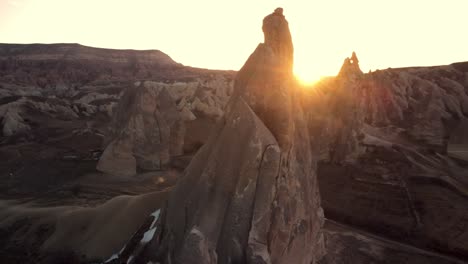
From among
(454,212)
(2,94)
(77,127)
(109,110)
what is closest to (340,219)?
(454,212)

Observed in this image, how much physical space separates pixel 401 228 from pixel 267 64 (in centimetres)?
1300

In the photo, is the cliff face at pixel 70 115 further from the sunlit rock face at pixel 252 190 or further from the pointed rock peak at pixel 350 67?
the sunlit rock face at pixel 252 190

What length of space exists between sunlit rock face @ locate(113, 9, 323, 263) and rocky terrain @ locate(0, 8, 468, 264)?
0.04 meters

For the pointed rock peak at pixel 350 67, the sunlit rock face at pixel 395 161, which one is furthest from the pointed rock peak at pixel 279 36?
the pointed rock peak at pixel 350 67

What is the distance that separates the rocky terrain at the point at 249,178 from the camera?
10.9m

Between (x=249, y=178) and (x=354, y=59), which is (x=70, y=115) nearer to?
(x=354, y=59)

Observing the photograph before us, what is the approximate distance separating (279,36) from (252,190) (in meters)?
6.92

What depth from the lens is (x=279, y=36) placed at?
1444cm

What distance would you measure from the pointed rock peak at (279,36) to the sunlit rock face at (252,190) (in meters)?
0.23

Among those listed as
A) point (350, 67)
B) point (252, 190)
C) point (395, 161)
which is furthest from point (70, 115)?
point (252, 190)

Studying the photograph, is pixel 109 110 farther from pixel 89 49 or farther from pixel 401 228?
pixel 89 49

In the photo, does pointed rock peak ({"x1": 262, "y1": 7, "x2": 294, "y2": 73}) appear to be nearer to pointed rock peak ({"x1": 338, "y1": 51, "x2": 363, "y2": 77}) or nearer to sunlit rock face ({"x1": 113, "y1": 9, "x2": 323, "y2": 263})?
sunlit rock face ({"x1": 113, "y1": 9, "x2": 323, "y2": 263})

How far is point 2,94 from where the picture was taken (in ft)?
208

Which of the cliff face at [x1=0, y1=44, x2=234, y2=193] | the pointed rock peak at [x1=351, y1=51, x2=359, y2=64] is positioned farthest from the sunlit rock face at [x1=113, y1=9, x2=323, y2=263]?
the pointed rock peak at [x1=351, y1=51, x2=359, y2=64]
